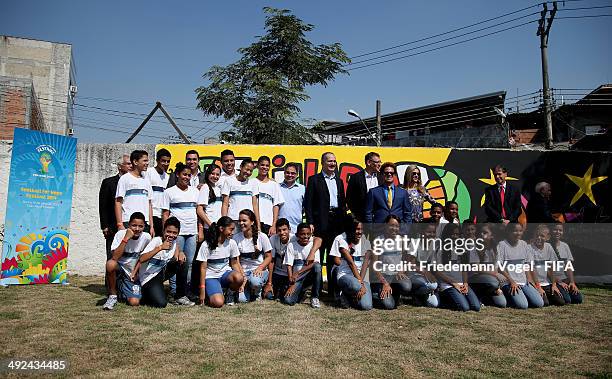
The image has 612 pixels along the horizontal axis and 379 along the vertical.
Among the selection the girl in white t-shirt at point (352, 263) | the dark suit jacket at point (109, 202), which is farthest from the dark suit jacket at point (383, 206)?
the dark suit jacket at point (109, 202)

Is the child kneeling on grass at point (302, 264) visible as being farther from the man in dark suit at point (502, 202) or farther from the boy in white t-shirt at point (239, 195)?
the man in dark suit at point (502, 202)

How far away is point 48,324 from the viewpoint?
458 centimetres

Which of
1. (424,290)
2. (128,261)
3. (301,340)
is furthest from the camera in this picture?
(424,290)

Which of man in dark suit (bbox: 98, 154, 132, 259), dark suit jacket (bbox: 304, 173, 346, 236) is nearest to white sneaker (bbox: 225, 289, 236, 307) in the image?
dark suit jacket (bbox: 304, 173, 346, 236)

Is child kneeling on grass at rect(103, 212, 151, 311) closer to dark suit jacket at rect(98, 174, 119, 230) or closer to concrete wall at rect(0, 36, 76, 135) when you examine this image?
dark suit jacket at rect(98, 174, 119, 230)

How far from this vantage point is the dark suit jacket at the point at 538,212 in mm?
7191

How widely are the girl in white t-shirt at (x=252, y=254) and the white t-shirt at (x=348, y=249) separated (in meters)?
0.89

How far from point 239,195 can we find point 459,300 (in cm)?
320

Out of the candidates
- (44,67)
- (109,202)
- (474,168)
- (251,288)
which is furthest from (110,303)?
(44,67)

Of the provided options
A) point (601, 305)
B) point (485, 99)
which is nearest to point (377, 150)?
point (601, 305)

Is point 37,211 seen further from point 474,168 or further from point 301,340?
point 474,168

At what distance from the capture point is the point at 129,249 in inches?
229

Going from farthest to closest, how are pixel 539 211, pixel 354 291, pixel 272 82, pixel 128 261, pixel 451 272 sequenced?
pixel 272 82
pixel 539 211
pixel 451 272
pixel 354 291
pixel 128 261

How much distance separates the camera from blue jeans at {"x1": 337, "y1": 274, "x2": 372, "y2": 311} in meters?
5.82
